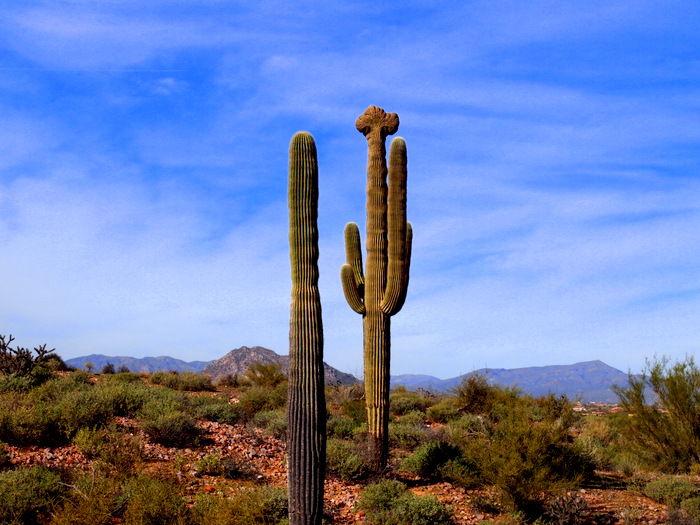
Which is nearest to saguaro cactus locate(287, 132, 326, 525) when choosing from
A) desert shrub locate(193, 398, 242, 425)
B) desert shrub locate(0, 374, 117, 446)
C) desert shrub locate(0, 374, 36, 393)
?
desert shrub locate(0, 374, 117, 446)

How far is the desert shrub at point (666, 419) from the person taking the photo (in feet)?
47.8

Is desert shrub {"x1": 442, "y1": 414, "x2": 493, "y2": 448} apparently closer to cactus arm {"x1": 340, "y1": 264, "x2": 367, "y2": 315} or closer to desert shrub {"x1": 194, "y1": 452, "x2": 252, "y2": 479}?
cactus arm {"x1": 340, "y1": 264, "x2": 367, "y2": 315}

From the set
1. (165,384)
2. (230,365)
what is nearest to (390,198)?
(165,384)

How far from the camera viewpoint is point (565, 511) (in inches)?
367

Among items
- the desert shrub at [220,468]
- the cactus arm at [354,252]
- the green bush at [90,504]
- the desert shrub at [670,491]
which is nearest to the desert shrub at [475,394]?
the desert shrub at [670,491]

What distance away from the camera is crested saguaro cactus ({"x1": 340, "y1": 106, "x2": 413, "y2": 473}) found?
11.1 m

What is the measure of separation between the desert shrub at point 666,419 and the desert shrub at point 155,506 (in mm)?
12075

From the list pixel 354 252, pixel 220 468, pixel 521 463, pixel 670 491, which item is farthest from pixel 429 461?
pixel 670 491

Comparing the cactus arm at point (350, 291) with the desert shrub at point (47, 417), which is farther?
the cactus arm at point (350, 291)

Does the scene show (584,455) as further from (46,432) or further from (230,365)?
(230,365)

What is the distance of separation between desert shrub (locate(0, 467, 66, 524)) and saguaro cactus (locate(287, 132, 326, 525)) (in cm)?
352

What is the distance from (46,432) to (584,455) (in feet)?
34.4

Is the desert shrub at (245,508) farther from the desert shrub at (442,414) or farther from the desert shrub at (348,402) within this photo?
the desert shrub at (442,414)

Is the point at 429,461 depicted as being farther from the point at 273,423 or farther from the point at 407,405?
the point at 407,405
